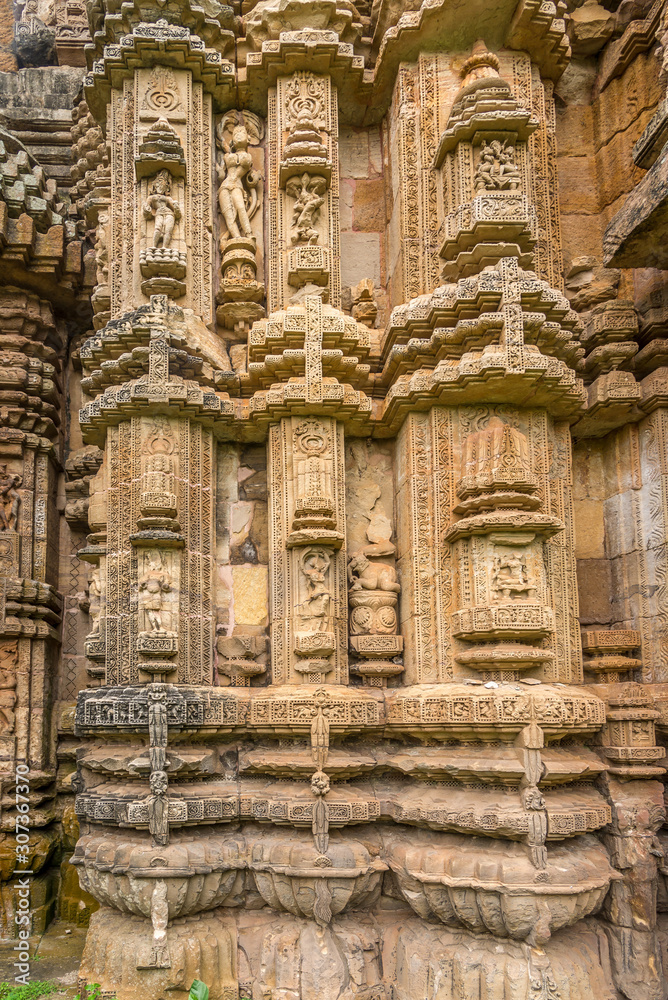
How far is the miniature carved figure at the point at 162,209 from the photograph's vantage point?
8.14m

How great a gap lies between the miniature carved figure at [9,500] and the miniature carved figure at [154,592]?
3.41m

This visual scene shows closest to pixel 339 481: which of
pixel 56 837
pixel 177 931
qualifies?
pixel 177 931

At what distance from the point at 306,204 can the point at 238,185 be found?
90 cm

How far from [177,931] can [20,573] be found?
15.7 ft

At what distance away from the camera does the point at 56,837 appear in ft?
31.7

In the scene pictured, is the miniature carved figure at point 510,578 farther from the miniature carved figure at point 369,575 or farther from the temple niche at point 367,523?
the miniature carved figure at point 369,575

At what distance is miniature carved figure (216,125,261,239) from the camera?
865 cm

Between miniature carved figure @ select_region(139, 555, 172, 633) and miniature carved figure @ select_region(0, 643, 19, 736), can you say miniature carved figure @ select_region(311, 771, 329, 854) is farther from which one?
miniature carved figure @ select_region(0, 643, 19, 736)

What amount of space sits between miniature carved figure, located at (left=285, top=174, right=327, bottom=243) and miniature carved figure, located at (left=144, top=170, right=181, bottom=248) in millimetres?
1231

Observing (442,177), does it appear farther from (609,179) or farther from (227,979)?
(227,979)

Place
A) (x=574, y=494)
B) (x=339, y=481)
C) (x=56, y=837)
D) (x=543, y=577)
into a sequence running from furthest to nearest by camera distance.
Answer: (x=56, y=837), (x=574, y=494), (x=339, y=481), (x=543, y=577)

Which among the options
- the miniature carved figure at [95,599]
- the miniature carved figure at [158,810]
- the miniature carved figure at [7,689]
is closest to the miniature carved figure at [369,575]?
the miniature carved figure at [158,810]

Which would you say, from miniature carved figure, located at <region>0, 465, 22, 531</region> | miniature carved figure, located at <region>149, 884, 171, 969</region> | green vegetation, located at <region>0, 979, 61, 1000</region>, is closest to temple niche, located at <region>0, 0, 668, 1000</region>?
miniature carved figure, located at <region>149, 884, 171, 969</region>

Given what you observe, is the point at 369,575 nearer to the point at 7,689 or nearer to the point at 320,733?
the point at 320,733
